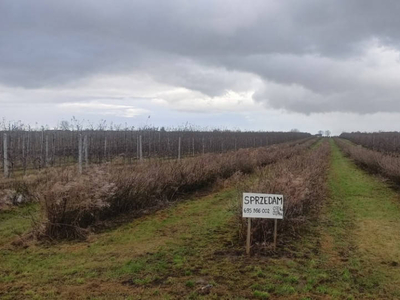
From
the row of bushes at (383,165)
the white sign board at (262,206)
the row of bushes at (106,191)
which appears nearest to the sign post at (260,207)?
the white sign board at (262,206)

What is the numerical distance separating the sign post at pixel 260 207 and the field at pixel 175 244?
598mm

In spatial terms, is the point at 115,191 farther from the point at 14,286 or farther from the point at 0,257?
the point at 14,286

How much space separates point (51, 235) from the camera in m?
7.39

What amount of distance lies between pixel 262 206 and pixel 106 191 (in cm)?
340

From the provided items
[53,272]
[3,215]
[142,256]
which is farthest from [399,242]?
[3,215]

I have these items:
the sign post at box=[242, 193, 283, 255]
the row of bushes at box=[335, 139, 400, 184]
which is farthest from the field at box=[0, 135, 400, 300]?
the row of bushes at box=[335, 139, 400, 184]

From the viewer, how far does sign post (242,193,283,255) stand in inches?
253

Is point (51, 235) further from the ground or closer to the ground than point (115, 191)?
closer to the ground

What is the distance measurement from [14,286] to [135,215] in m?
4.55

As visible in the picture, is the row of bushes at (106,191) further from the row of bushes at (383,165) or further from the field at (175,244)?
the row of bushes at (383,165)

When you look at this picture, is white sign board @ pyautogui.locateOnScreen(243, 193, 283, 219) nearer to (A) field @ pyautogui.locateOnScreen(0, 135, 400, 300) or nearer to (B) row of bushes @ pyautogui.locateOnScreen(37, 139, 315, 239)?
(A) field @ pyautogui.locateOnScreen(0, 135, 400, 300)

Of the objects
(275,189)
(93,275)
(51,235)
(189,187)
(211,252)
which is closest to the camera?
(93,275)

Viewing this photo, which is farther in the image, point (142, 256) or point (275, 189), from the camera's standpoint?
point (275, 189)

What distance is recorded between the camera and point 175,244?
7137 mm
